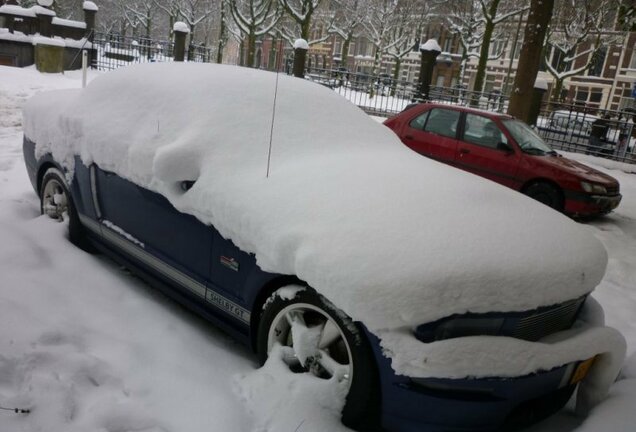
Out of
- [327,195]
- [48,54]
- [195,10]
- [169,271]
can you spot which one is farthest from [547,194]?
[195,10]

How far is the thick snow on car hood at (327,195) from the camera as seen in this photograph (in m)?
2.01

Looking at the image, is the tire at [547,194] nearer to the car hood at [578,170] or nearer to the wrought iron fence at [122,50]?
the car hood at [578,170]

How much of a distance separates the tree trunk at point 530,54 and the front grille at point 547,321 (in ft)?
30.2

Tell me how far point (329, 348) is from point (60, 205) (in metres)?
2.83

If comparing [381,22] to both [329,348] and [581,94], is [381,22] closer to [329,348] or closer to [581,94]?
[581,94]

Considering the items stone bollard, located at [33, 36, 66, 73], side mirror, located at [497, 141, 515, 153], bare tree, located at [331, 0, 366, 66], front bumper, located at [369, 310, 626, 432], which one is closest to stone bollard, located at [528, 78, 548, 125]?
side mirror, located at [497, 141, 515, 153]

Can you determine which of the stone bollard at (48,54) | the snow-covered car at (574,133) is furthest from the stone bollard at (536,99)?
Answer: the stone bollard at (48,54)

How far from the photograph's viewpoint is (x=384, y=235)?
2.15 meters

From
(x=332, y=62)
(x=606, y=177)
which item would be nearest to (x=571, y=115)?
(x=606, y=177)

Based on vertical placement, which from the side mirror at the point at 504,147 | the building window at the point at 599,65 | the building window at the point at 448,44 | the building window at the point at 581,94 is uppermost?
the building window at the point at 448,44

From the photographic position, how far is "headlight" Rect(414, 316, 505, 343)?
1.98 meters

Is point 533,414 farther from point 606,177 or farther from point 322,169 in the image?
point 606,177

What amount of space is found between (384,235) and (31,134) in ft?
11.5

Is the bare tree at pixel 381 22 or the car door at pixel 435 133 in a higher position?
the bare tree at pixel 381 22
